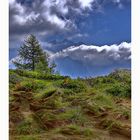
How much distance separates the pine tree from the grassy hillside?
48 mm

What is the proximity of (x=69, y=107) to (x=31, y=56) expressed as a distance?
1.14 feet

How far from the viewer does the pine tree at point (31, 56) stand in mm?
2326

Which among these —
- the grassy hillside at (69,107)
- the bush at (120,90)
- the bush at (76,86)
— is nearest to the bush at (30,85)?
the grassy hillside at (69,107)

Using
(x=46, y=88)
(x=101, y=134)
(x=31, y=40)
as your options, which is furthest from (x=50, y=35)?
(x=101, y=134)

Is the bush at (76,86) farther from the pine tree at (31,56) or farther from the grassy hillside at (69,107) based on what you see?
the pine tree at (31,56)

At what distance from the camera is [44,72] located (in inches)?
92.7

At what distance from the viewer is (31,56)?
2.38 meters

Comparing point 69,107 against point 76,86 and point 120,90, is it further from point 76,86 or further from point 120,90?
point 120,90

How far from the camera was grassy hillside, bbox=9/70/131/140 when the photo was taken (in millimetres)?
2268

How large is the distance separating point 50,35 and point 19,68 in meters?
0.24

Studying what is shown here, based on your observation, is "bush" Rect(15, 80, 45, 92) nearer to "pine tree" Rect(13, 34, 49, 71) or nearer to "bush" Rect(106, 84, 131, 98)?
"pine tree" Rect(13, 34, 49, 71)

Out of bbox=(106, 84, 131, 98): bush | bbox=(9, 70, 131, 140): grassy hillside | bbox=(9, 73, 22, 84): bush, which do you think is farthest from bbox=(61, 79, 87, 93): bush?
bbox=(9, 73, 22, 84): bush

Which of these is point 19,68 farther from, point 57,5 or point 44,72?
point 57,5
